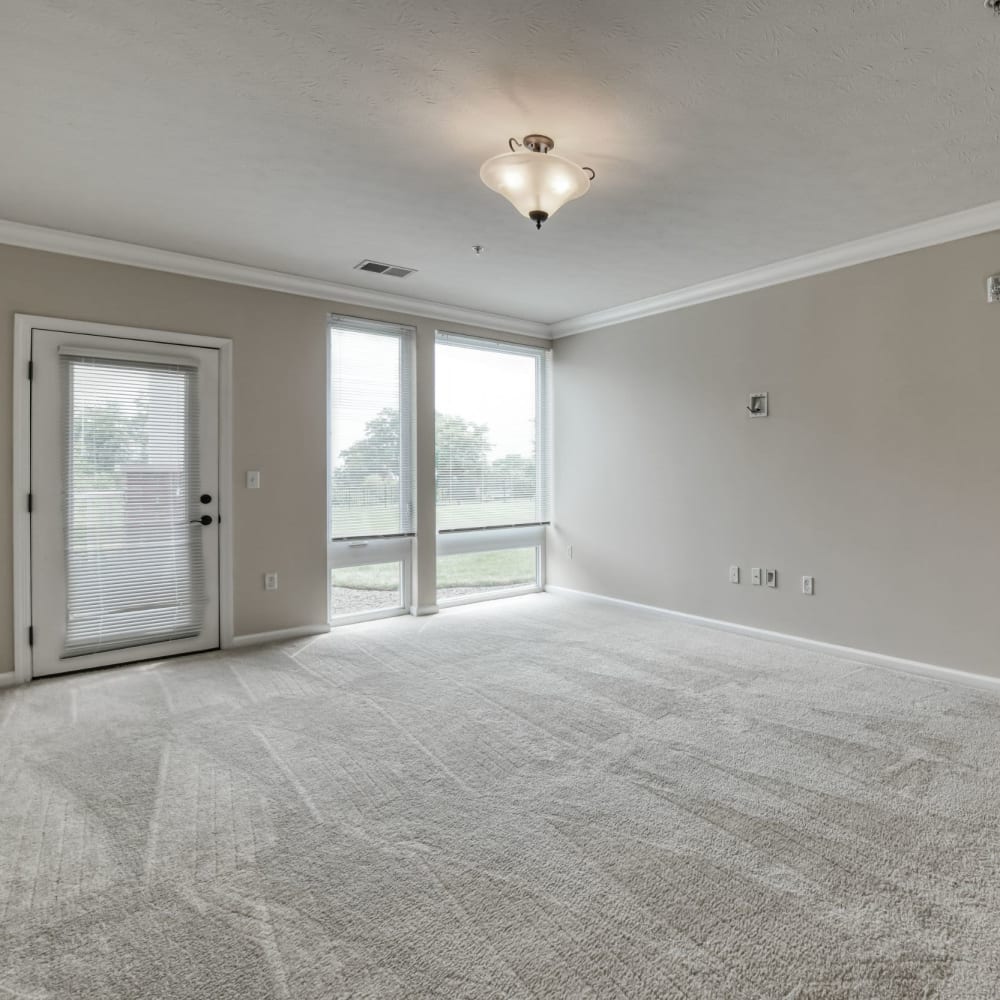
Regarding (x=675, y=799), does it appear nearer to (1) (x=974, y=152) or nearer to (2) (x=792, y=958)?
(2) (x=792, y=958)

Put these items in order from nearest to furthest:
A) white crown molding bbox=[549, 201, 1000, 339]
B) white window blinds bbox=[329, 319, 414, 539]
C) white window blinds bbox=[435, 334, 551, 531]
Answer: white crown molding bbox=[549, 201, 1000, 339]
white window blinds bbox=[329, 319, 414, 539]
white window blinds bbox=[435, 334, 551, 531]

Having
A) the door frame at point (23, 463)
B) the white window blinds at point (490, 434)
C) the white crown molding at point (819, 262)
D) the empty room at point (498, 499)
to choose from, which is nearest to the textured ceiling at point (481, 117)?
the empty room at point (498, 499)

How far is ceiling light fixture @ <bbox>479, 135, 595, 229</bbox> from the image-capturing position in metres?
2.49

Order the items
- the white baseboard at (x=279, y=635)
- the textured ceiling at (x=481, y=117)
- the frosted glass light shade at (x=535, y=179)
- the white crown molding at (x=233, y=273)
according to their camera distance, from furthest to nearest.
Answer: the white baseboard at (x=279, y=635) < the white crown molding at (x=233, y=273) < the frosted glass light shade at (x=535, y=179) < the textured ceiling at (x=481, y=117)

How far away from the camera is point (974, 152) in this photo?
2.76 m

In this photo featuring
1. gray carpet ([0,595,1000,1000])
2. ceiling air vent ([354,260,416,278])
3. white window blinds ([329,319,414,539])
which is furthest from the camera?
white window blinds ([329,319,414,539])

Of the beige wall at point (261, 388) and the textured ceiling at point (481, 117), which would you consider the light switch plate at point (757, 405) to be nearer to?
the textured ceiling at point (481, 117)

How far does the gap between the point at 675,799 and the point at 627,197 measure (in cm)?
285

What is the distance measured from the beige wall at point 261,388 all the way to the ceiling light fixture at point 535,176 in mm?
2549

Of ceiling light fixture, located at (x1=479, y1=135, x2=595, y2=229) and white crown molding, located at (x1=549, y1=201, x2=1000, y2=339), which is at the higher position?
white crown molding, located at (x1=549, y1=201, x2=1000, y2=339)

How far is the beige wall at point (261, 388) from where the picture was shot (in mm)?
3871

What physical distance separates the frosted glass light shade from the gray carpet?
242 centimetres

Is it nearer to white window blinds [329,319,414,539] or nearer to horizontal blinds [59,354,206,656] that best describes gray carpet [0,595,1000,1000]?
horizontal blinds [59,354,206,656]

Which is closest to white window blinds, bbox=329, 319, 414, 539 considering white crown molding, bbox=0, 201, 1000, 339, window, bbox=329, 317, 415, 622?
window, bbox=329, 317, 415, 622
